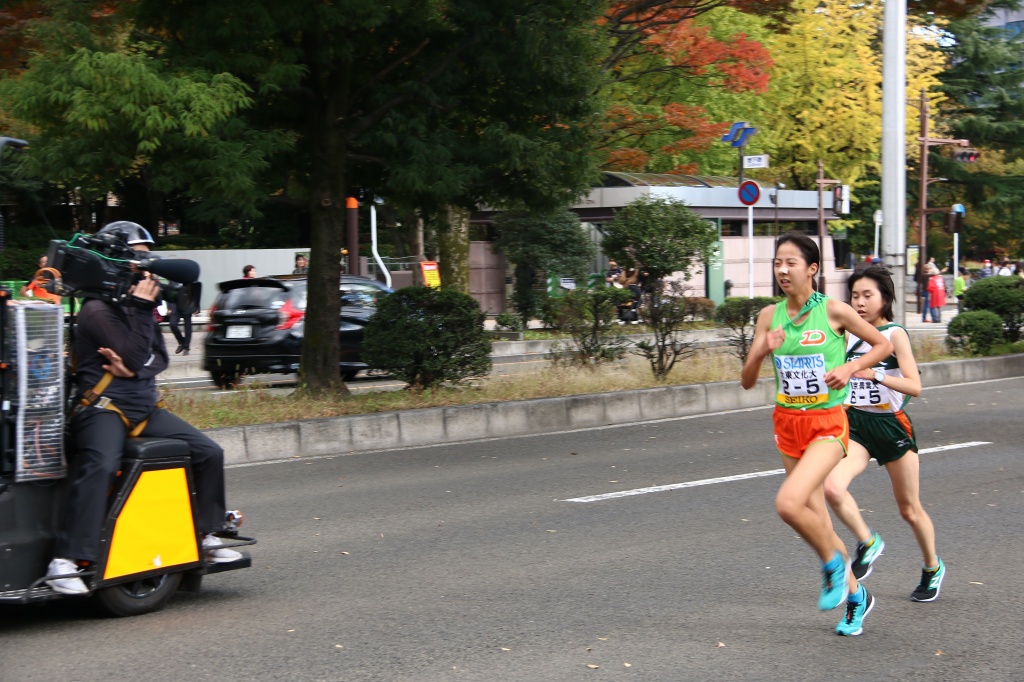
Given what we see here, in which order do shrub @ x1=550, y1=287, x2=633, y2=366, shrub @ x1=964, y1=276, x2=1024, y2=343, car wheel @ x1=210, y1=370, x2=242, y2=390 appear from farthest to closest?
shrub @ x1=964, y1=276, x2=1024, y2=343, car wheel @ x1=210, y1=370, x2=242, y2=390, shrub @ x1=550, y1=287, x2=633, y2=366

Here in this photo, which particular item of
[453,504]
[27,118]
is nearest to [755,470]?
[453,504]

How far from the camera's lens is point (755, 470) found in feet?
34.2

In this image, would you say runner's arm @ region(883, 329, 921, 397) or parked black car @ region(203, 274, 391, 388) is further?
parked black car @ region(203, 274, 391, 388)

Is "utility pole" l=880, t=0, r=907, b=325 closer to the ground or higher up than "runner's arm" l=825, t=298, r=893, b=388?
higher up

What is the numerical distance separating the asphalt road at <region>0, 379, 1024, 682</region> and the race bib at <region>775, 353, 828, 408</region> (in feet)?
3.58

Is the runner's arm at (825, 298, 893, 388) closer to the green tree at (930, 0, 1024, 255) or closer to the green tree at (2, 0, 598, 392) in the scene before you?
the green tree at (2, 0, 598, 392)

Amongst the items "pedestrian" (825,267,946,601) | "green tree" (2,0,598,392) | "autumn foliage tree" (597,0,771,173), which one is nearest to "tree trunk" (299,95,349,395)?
"green tree" (2,0,598,392)

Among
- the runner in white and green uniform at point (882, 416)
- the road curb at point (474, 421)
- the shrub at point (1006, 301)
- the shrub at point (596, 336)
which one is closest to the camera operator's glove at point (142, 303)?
the runner in white and green uniform at point (882, 416)

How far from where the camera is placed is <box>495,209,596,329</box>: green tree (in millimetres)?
29016

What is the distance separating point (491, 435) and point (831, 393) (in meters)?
7.36

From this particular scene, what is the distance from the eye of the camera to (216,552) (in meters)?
6.23

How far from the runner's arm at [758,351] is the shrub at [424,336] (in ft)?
24.9

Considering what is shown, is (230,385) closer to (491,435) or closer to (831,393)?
(491,435)

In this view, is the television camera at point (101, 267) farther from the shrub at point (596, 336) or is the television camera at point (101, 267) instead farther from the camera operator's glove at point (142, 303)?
the shrub at point (596, 336)
